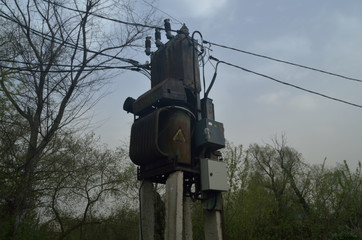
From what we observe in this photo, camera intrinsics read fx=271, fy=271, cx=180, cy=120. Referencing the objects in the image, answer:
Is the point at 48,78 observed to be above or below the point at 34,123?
above

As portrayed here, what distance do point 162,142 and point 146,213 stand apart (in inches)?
62.7

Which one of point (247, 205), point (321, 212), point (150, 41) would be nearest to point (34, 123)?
point (150, 41)

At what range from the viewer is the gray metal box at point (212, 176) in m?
5.39

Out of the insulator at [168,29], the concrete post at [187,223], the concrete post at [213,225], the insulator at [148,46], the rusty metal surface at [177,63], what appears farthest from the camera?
the insulator at [148,46]

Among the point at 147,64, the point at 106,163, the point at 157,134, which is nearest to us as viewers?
the point at 157,134

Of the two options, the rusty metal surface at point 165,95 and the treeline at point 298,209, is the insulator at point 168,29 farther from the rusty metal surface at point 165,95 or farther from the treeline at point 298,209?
the treeline at point 298,209

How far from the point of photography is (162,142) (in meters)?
5.59

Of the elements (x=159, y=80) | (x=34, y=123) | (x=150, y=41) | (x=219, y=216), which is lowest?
(x=219, y=216)

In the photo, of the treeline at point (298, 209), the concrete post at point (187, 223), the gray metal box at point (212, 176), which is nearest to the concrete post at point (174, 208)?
the gray metal box at point (212, 176)

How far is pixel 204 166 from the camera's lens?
5512mm

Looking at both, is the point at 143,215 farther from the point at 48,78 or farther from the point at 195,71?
the point at 48,78

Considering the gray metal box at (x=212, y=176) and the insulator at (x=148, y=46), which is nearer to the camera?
the gray metal box at (x=212, y=176)

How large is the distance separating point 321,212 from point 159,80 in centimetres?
1038

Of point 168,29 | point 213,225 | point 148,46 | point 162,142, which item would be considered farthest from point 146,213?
point 168,29
